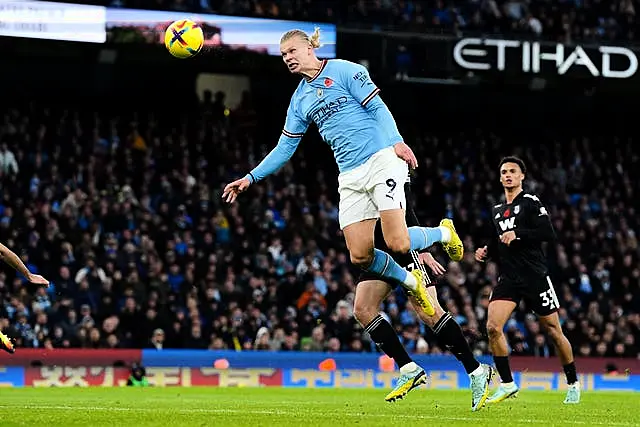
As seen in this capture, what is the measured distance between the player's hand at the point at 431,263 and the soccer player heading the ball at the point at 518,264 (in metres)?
1.48

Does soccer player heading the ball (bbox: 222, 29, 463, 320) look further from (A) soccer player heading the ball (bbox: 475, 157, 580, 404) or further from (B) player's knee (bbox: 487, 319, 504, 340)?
(A) soccer player heading the ball (bbox: 475, 157, 580, 404)

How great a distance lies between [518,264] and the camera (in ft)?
39.7

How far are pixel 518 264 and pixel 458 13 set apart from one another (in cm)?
1720

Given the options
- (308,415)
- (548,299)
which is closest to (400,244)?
(308,415)

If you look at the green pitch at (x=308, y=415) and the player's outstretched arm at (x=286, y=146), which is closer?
the green pitch at (x=308, y=415)

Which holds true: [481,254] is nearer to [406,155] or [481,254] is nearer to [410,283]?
[410,283]

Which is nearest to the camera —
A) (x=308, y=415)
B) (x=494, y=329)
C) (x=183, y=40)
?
(x=308, y=415)

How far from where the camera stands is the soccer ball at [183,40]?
12242 millimetres

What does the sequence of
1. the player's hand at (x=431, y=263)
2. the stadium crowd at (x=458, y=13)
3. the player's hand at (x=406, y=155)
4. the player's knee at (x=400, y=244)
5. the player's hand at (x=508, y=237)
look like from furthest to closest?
the stadium crowd at (x=458, y=13)
the player's hand at (x=508, y=237)
the player's hand at (x=431, y=263)
the player's knee at (x=400, y=244)
the player's hand at (x=406, y=155)

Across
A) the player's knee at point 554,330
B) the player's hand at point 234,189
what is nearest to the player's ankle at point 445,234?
the player's hand at point 234,189

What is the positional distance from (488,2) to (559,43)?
9.06 ft

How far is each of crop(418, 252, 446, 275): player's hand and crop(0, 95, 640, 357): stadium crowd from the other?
1002 cm

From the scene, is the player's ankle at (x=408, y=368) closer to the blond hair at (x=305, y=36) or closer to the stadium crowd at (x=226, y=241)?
the blond hair at (x=305, y=36)

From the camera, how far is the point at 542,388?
68.0ft
